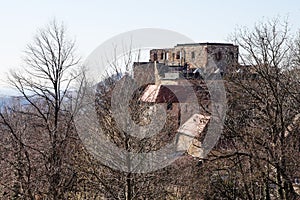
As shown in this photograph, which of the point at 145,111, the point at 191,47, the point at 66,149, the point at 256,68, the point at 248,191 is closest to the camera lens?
the point at 145,111

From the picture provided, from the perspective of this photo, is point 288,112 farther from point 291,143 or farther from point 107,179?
point 107,179

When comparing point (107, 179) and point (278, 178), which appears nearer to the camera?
point (107, 179)

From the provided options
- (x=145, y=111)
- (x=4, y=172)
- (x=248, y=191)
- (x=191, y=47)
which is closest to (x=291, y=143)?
(x=248, y=191)

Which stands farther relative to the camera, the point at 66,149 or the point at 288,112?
the point at 288,112

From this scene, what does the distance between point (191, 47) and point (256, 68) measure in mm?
33839

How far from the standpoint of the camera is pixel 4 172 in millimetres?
13984

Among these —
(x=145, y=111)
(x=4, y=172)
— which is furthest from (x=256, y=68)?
(x=4, y=172)

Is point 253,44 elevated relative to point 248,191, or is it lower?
elevated

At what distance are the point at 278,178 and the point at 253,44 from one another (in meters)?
3.56

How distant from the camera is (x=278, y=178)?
13.4m

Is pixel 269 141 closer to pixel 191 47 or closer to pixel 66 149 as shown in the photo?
pixel 66 149

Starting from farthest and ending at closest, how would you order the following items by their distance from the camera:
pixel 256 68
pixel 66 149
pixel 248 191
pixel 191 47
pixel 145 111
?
pixel 191 47 → pixel 248 191 → pixel 256 68 → pixel 66 149 → pixel 145 111

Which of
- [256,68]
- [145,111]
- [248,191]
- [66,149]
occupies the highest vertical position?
[256,68]

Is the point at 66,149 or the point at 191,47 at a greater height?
the point at 191,47
